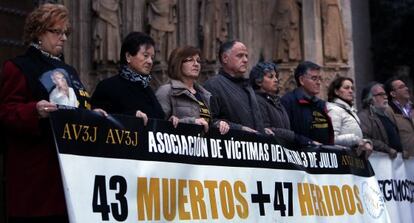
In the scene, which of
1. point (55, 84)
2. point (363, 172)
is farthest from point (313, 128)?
point (55, 84)

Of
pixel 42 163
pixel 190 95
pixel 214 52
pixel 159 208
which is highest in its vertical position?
pixel 214 52

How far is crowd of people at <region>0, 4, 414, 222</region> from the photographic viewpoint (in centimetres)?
418

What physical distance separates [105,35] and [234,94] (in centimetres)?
554

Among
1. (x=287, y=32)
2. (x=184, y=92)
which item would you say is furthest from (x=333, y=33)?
(x=184, y=92)

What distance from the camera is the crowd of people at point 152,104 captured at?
4.18 metres

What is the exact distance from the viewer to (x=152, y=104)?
513 cm

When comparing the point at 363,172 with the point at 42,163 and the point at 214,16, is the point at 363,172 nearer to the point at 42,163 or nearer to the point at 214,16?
the point at 42,163

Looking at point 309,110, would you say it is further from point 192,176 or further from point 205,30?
point 205,30

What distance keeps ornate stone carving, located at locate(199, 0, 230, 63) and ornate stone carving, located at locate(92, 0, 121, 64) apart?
136 centimetres

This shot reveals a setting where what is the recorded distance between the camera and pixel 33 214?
416 centimetres

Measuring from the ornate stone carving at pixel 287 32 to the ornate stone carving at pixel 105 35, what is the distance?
2.69m

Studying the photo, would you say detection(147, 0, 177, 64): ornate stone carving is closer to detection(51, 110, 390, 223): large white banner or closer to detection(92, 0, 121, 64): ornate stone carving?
detection(92, 0, 121, 64): ornate stone carving

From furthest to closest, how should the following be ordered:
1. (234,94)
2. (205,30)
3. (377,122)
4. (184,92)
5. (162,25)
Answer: (205,30) → (162,25) → (377,122) → (234,94) → (184,92)

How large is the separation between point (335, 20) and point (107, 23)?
3662 millimetres
